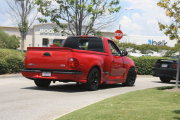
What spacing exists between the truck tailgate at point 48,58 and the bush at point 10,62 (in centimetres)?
592

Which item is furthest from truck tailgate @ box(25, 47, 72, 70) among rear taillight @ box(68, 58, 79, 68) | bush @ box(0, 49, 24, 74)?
bush @ box(0, 49, 24, 74)

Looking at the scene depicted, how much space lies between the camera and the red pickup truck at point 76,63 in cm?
1148

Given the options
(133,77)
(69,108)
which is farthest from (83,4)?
(69,108)

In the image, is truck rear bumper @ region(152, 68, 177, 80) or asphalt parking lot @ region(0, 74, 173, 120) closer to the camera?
asphalt parking lot @ region(0, 74, 173, 120)

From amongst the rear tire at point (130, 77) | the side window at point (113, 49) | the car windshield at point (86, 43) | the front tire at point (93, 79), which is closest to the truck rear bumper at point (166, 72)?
the rear tire at point (130, 77)

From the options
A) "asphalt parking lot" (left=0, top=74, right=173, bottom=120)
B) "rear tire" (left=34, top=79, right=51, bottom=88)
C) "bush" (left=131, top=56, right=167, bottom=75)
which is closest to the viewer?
"asphalt parking lot" (left=0, top=74, right=173, bottom=120)

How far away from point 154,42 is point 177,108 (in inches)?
2760

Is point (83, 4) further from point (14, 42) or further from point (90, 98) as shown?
point (14, 42)

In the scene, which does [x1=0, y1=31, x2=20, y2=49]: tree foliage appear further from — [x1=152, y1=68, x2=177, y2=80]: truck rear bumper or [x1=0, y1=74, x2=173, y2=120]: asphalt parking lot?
[x1=0, y1=74, x2=173, y2=120]: asphalt parking lot

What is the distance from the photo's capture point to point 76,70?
11531 mm

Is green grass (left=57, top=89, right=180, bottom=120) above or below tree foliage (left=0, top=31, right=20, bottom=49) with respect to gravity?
below

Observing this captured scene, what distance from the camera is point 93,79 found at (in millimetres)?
12297

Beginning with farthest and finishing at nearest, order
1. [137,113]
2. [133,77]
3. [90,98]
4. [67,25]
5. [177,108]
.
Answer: [67,25] < [133,77] < [90,98] < [177,108] < [137,113]

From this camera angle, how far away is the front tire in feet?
39.4
